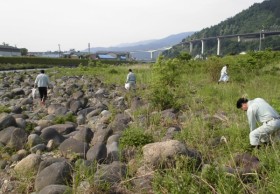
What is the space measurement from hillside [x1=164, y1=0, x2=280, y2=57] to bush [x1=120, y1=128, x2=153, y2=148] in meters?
101

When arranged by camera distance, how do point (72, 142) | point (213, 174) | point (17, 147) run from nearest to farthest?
point (213, 174) < point (72, 142) < point (17, 147)

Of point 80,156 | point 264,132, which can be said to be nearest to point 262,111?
point 264,132

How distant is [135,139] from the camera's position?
639 cm

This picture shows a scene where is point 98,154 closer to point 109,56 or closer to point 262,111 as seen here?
point 262,111

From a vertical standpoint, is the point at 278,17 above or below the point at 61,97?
above

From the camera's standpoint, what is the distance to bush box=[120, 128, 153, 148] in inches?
250

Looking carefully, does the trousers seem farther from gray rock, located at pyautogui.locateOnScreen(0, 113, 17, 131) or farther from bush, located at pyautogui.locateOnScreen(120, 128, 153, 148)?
gray rock, located at pyautogui.locateOnScreen(0, 113, 17, 131)

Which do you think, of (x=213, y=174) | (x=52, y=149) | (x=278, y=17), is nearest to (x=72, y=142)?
(x=52, y=149)

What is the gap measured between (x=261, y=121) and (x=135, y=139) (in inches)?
88.9

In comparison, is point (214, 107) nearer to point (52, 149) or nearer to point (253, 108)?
point (253, 108)

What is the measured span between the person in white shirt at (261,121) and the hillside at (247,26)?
329ft

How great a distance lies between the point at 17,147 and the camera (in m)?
6.98

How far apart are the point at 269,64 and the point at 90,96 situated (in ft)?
49.4

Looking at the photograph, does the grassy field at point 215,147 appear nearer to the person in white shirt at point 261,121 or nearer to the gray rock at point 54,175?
the person in white shirt at point 261,121
